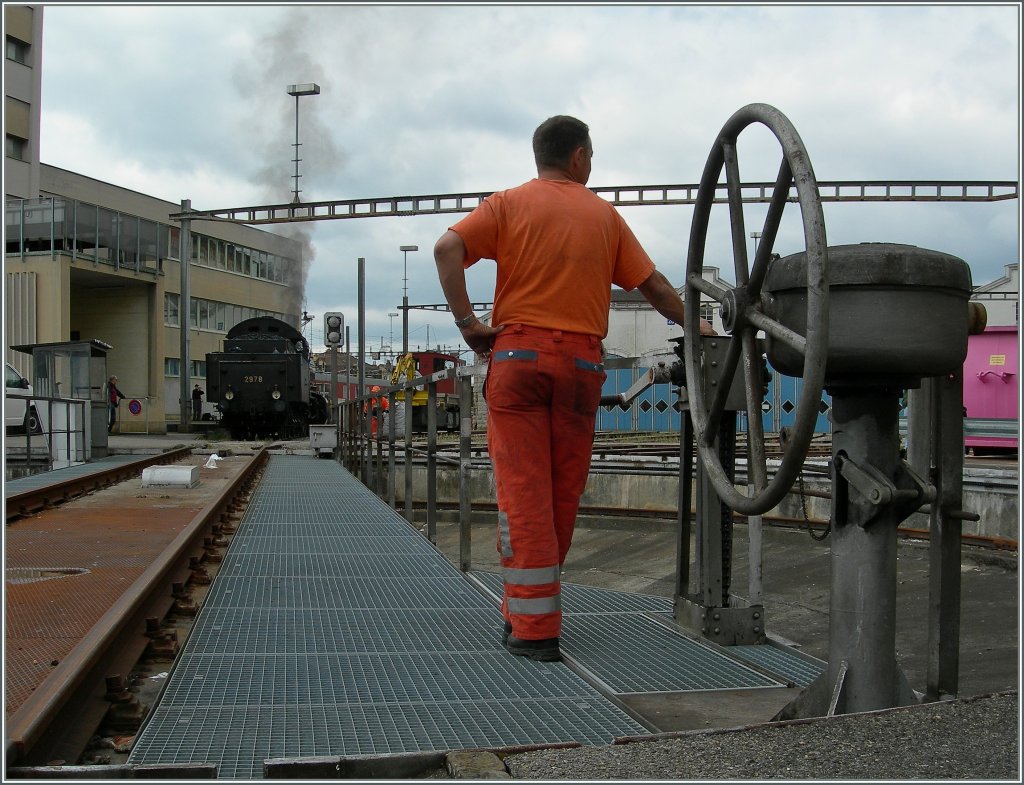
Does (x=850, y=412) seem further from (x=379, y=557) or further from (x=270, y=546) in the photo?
(x=270, y=546)

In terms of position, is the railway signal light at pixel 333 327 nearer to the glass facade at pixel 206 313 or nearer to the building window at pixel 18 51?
the building window at pixel 18 51

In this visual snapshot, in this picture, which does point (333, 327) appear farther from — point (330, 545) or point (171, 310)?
point (171, 310)

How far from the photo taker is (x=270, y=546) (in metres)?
6.29

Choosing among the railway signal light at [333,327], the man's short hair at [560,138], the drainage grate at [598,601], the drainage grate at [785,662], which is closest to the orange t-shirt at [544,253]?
the man's short hair at [560,138]

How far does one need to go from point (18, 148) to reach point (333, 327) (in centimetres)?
2218

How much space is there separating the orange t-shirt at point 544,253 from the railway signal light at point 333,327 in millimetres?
18194

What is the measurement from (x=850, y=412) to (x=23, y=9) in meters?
41.9

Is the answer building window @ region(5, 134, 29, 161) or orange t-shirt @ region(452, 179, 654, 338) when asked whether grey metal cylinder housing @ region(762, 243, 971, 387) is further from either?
building window @ region(5, 134, 29, 161)

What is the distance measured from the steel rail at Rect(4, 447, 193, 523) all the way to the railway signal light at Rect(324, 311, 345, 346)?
23.6ft

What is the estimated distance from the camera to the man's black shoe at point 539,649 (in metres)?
3.59

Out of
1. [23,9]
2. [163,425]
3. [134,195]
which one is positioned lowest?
[163,425]

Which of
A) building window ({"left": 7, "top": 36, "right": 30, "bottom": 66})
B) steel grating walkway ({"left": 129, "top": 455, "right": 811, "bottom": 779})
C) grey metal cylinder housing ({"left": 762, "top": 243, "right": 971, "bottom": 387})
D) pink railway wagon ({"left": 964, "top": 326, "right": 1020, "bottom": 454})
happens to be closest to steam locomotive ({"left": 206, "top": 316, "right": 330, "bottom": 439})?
building window ({"left": 7, "top": 36, "right": 30, "bottom": 66})

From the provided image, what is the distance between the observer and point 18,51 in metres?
38.1

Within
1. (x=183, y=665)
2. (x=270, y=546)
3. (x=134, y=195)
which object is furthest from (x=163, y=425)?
(x=183, y=665)
